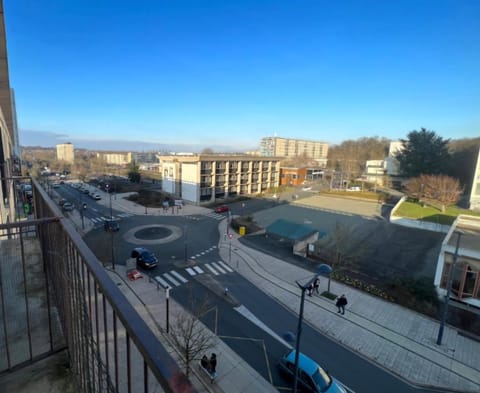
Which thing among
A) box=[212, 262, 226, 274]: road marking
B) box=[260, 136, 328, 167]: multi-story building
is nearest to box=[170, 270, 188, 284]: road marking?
box=[212, 262, 226, 274]: road marking

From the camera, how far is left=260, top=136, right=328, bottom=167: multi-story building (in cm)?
12438

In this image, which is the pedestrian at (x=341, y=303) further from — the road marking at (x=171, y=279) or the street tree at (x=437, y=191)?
the street tree at (x=437, y=191)

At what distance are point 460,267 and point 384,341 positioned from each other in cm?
701

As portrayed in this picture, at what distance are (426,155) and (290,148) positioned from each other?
9066 centimetres

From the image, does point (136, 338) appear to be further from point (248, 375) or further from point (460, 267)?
point (460, 267)

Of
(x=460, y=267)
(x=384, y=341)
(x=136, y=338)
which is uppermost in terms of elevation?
(x=136, y=338)

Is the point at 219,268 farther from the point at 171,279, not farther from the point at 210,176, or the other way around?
the point at 210,176

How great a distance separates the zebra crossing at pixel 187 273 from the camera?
15320 mm

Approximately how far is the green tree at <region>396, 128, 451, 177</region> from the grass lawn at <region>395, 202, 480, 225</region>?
13.4 m

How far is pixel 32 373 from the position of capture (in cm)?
275

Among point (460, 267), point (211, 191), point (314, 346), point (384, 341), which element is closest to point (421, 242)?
point (460, 267)

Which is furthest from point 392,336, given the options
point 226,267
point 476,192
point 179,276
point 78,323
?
point 476,192

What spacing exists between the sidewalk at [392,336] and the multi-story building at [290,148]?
343 ft

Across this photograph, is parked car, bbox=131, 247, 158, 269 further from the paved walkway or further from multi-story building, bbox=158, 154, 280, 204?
multi-story building, bbox=158, 154, 280, 204
